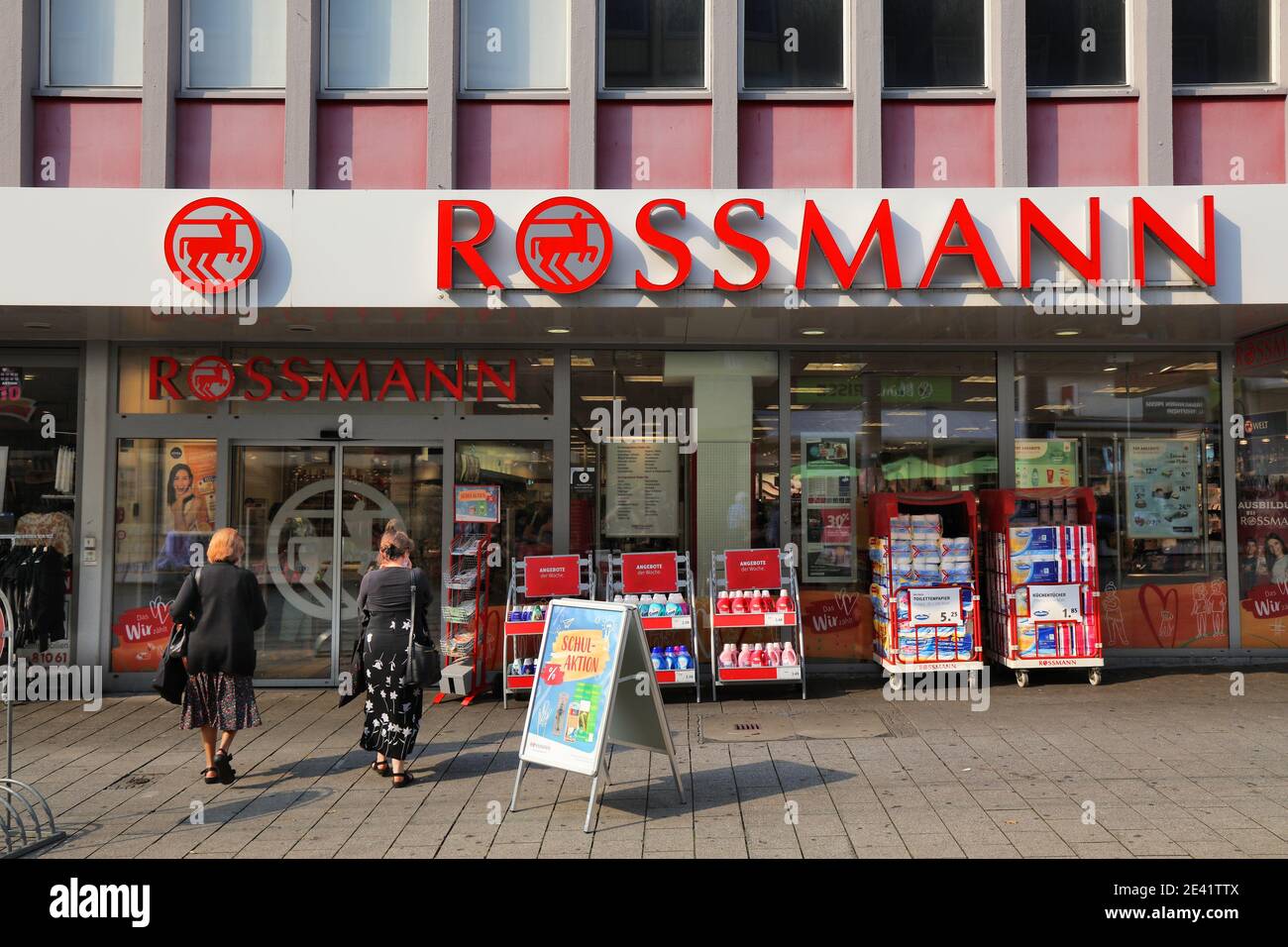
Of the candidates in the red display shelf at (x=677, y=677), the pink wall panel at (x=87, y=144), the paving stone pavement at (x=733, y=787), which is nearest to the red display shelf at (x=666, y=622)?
the red display shelf at (x=677, y=677)

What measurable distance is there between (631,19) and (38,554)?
7807 millimetres

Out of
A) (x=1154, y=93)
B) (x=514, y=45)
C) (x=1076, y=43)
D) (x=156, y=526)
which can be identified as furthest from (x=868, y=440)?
(x=156, y=526)

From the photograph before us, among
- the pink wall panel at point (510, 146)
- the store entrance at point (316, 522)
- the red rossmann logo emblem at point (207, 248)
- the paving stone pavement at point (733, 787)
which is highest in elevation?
the pink wall panel at point (510, 146)

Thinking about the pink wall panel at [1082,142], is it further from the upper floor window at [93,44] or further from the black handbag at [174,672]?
the upper floor window at [93,44]

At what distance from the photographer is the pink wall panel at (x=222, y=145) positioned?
30.9ft

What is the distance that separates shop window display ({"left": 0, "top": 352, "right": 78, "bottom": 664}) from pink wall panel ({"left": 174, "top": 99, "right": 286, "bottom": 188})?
251 cm

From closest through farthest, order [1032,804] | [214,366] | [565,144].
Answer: [1032,804] < [565,144] < [214,366]

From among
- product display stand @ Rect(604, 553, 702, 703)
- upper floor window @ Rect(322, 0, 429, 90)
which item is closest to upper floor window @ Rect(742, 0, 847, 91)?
upper floor window @ Rect(322, 0, 429, 90)

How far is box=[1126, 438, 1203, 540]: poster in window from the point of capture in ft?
34.3

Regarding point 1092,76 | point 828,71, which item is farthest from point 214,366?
point 1092,76

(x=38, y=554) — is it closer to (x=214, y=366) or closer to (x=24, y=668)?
(x=24, y=668)

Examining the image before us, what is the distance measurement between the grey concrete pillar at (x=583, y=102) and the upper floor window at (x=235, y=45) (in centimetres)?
279

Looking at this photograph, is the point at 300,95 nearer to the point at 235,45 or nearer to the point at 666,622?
the point at 235,45

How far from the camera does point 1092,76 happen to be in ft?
31.3
